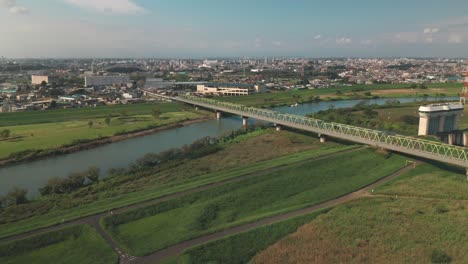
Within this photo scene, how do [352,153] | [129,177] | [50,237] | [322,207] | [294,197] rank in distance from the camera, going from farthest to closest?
[352,153]
[129,177]
[294,197]
[322,207]
[50,237]

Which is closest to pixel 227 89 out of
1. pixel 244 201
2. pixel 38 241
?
pixel 244 201

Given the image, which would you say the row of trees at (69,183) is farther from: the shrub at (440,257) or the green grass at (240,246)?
the shrub at (440,257)

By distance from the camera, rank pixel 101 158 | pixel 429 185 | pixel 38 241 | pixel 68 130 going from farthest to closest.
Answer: pixel 68 130
pixel 101 158
pixel 429 185
pixel 38 241

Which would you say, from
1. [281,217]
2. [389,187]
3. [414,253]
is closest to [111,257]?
[281,217]

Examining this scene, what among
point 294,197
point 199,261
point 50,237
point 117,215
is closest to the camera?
point 199,261

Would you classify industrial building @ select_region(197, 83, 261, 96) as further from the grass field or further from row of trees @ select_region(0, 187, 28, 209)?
row of trees @ select_region(0, 187, 28, 209)

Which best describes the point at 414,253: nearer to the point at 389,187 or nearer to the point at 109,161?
the point at 389,187

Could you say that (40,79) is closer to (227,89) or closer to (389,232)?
(227,89)
